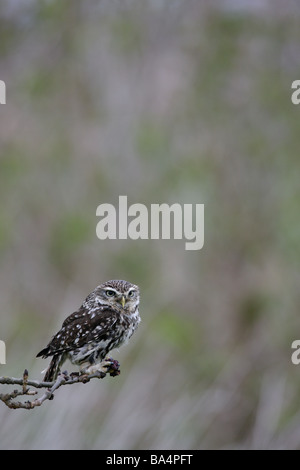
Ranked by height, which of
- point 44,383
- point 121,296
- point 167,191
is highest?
point 167,191

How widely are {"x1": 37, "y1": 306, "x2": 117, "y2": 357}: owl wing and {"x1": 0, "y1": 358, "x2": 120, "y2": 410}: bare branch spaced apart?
2.4 inches

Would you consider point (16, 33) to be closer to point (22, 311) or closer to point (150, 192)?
point (150, 192)

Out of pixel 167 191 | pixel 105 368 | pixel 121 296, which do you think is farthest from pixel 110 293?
pixel 167 191

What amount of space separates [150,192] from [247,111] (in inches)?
69.4

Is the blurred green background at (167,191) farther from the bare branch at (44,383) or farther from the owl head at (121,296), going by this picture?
the bare branch at (44,383)

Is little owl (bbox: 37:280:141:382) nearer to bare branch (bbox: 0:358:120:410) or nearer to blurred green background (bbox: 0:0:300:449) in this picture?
bare branch (bbox: 0:358:120:410)

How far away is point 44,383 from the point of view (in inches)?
47.8

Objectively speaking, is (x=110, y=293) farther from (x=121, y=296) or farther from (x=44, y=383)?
(x=44, y=383)

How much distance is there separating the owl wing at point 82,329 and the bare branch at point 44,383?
0.06m

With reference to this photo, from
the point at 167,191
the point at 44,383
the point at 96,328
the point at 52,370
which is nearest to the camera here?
the point at 44,383

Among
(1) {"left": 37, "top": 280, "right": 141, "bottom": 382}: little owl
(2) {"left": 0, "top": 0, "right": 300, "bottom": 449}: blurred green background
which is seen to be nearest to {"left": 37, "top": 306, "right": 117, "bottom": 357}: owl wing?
(1) {"left": 37, "top": 280, "right": 141, "bottom": 382}: little owl

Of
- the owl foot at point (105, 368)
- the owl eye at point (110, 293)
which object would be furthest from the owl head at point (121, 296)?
the owl foot at point (105, 368)

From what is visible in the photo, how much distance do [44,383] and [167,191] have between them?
28.2 ft

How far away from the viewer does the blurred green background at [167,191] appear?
24.3 ft
